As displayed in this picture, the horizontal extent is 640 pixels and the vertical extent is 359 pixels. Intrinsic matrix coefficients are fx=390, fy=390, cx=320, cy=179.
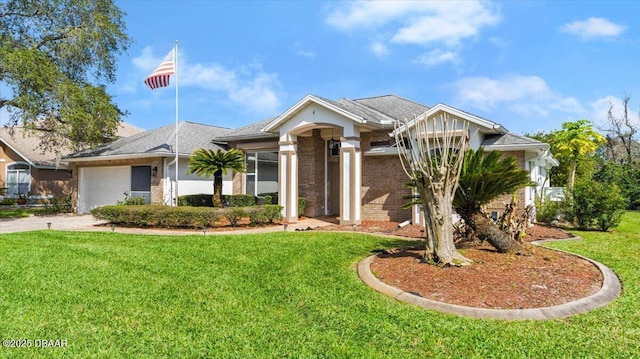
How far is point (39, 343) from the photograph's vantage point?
4250 millimetres

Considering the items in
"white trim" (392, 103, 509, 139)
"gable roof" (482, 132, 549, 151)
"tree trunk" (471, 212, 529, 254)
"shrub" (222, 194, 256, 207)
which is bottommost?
"tree trunk" (471, 212, 529, 254)

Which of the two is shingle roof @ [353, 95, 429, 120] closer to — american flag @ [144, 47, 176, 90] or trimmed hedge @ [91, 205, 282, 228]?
trimmed hedge @ [91, 205, 282, 228]

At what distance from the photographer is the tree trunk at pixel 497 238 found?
7730 mm

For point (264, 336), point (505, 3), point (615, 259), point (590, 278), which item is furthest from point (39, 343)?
point (505, 3)

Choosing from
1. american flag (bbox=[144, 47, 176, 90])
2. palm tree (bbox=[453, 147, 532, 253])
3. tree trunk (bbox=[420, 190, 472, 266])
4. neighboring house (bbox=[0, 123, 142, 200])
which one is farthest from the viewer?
neighboring house (bbox=[0, 123, 142, 200])

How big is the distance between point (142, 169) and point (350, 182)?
1117 centimetres

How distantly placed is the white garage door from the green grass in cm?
1249

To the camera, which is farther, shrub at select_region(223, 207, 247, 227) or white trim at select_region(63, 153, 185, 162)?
white trim at select_region(63, 153, 185, 162)

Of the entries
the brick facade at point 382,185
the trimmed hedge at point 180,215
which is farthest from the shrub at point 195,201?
the brick facade at point 382,185

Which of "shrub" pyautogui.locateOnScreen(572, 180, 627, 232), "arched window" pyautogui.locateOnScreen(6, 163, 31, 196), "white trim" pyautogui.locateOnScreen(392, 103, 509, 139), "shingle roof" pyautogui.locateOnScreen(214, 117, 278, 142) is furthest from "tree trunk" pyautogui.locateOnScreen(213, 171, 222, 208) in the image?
"arched window" pyautogui.locateOnScreen(6, 163, 31, 196)

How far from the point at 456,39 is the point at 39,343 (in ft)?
42.7

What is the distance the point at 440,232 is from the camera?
7.08 metres

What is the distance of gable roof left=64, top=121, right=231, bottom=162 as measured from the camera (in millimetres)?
18705

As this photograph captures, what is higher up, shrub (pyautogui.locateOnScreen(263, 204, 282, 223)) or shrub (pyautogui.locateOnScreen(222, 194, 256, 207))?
shrub (pyautogui.locateOnScreen(222, 194, 256, 207))
